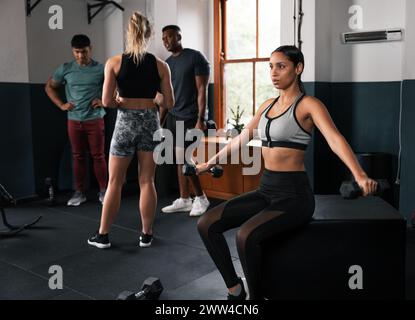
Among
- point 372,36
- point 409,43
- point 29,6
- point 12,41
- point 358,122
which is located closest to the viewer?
point 409,43

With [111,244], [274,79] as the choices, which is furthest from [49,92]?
[274,79]

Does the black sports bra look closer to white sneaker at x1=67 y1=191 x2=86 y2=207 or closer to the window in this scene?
white sneaker at x1=67 y1=191 x2=86 y2=207

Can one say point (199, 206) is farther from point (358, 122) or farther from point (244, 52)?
point (244, 52)

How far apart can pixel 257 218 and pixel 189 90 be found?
7.78ft

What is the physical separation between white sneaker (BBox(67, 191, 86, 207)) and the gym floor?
11.2 inches

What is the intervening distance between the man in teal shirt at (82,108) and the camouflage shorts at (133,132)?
150 centimetres

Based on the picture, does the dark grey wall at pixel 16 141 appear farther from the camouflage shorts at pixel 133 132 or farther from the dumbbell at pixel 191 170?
the dumbbell at pixel 191 170

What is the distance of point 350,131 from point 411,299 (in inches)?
89.8

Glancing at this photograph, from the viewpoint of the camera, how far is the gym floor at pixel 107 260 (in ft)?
9.58

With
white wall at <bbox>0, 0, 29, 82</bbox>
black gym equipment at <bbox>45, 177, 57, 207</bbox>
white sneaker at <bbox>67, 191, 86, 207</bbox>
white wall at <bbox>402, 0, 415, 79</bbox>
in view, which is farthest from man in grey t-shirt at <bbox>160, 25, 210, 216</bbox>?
white wall at <bbox>402, 0, 415, 79</bbox>

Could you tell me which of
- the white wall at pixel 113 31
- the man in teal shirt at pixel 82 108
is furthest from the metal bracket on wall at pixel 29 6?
the white wall at pixel 113 31

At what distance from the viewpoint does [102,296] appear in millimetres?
2830

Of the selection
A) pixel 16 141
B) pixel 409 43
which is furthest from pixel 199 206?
pixel 409 43

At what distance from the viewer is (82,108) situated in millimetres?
4887
